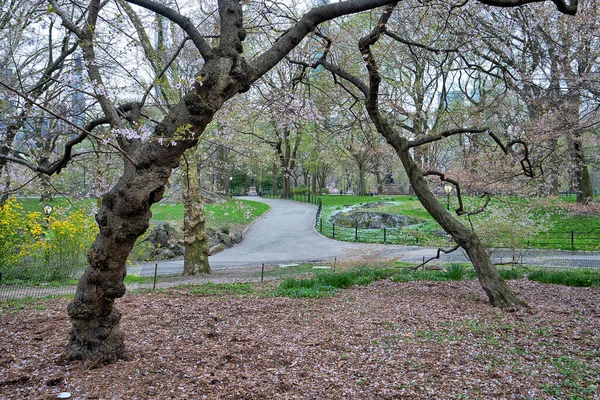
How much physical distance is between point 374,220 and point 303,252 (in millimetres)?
6025

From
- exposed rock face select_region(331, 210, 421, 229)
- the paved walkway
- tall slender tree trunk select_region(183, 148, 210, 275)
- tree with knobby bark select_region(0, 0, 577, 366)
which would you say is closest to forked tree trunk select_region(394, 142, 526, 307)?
tree with knobby bark select_region(0, 0, 577, 366)

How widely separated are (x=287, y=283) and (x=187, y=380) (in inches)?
151

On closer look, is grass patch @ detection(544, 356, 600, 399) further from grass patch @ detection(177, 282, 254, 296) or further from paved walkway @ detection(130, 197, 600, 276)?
paved walkway @ detection(130, 197, 600, 276)

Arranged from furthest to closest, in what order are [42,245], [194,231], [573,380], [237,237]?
1. [237,237]
2. [194,231]
3. [42,245]
4. [573,380]

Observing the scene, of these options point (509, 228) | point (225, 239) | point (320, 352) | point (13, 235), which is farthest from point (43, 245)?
point (509, 228)

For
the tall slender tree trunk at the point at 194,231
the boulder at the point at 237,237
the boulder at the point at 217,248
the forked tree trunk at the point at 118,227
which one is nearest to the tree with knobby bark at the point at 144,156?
the forked tree trunk at the point at 118,227

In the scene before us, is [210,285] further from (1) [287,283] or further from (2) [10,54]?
(2) [10,54]

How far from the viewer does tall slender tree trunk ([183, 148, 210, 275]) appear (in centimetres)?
1116

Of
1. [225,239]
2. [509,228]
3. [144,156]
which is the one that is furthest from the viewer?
[225,239]

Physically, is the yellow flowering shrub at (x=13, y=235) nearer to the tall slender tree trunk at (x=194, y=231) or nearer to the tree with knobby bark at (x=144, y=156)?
the tall slender tree trunk at (x=194, y=231)

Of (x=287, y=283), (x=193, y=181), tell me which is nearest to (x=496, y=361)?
(x=287, y=283)

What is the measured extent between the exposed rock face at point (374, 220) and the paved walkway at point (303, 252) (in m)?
2.10

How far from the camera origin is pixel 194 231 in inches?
446

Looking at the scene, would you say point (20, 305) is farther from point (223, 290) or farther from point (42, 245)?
point (42, 245)
